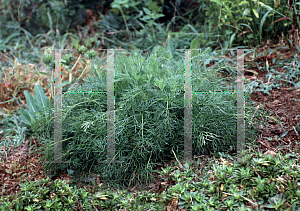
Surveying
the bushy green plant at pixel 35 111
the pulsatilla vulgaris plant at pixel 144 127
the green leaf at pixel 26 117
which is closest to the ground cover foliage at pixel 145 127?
the pulsatilla vulgaris plant at pixel 144 127

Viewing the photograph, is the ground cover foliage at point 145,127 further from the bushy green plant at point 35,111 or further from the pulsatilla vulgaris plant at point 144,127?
the bushy green plant at point 35,111

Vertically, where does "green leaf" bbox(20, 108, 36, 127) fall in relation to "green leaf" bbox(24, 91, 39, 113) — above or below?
below

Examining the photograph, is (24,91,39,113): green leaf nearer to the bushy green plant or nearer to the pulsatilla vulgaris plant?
the bushy green plant

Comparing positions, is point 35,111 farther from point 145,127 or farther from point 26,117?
point 145,127

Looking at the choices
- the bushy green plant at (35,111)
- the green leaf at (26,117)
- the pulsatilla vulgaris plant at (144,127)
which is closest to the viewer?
the pulsatilla vulgaris plant at (144,127)

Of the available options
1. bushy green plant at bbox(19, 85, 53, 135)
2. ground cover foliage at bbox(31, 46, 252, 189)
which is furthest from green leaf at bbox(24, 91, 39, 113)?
ground cover foliage at bbox(31, 46, 252, 189)

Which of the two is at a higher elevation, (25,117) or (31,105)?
(31,105)

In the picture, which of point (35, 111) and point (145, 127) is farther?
point (35, 111)

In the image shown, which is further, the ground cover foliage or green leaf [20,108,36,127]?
green leaf [20,108,36,127]

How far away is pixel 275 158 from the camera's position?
A: 1.77m

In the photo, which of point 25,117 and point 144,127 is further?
point 25,117

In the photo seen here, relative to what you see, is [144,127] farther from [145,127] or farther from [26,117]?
[26,117]

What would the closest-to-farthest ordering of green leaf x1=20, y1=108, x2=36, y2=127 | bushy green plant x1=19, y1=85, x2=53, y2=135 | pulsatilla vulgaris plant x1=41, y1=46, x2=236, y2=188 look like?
pulsatilla vulgaris plant x1=41, y1=46, x2=236, y2=188
bushy green plant x1=19, y1=85, x2=53, y2=135
green leaf x1=20, y1=108, x2=36, y2=127

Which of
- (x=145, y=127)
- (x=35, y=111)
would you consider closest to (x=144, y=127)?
(x=145, y=127)
